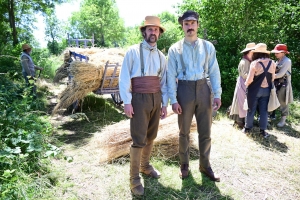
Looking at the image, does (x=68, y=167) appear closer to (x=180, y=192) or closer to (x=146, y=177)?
(x=146, y=177)

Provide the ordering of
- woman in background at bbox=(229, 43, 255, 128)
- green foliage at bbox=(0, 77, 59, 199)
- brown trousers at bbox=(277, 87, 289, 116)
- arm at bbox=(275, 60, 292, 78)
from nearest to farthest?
green foliage at bbox=(0, 77, 59, 199) → woman in background at bbox=(229, 43, 255, 128) → arm at bbox=(275, 60, 292, 78) → brown trousers at bbox=(277, 87, 289, 116)

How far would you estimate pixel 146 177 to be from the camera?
10.6ft

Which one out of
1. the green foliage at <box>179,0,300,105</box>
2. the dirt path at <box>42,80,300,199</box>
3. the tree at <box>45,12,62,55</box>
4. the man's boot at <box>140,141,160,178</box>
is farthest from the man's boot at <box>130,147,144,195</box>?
the tree at <box>45,12,62,55</box>

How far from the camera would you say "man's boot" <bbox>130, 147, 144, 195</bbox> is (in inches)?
A: 111

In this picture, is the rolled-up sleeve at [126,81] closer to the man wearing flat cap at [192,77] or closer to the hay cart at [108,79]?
the man wearing flat cap at [192,77]

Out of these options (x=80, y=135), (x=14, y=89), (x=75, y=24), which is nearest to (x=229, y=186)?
(x=80, y=135)

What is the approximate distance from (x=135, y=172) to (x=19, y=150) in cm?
134

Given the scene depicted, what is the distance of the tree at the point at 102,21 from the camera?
34.5 metres

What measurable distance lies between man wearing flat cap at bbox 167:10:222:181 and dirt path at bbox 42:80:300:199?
2.91 ft

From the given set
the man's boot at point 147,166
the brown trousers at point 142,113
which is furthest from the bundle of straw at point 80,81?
the brown trousers at point 142,113

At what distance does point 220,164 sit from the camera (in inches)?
141

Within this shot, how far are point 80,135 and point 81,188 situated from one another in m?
1.98

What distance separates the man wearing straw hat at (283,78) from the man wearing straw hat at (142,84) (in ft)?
11.0

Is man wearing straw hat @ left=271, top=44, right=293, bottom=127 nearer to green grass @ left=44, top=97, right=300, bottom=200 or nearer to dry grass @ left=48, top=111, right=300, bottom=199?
dry grass @ left=48, top=111, right=300, bottom=199
